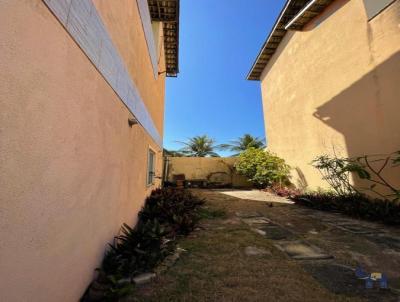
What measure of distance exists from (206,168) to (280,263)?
10.8 metres

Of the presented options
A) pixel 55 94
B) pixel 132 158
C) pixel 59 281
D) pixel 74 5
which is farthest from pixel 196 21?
pixel 59 281

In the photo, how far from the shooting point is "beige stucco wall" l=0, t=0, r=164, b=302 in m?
0.86

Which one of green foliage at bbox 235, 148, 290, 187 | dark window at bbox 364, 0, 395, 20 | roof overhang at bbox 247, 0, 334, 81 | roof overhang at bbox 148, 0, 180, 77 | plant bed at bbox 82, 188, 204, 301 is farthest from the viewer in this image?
green foliage at bbox 235, 148, 290, 187

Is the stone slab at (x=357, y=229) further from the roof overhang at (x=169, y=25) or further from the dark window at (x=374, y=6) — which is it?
the roof overhang at (x=169, y=25)

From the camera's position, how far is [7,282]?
850 millimetres

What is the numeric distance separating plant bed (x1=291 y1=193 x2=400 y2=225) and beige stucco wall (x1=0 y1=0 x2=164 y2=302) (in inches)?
219

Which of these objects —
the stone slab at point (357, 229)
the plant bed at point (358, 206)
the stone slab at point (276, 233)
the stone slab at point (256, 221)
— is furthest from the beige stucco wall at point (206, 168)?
the stone slab at point (276, 233)

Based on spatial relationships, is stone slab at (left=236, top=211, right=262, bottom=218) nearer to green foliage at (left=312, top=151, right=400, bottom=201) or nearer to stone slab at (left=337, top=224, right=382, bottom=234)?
stone slab at (left=337, top=224, right=382, bottom=234)

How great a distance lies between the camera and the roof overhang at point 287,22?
7.29 m

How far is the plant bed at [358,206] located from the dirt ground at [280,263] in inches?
16.7

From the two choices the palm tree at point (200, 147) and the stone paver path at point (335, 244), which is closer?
the stone paver path at point (335, 244)

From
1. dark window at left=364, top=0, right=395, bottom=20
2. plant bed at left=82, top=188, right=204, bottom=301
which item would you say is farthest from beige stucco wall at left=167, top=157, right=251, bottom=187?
plant bed at left=82, top=188, right=204, bottom=301

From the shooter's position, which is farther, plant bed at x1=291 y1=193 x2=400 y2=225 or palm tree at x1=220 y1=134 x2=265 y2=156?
palm tree at x1=220 y1=134 x2=265 y2=156

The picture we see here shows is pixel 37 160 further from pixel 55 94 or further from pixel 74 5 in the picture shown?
pixel 74 5
